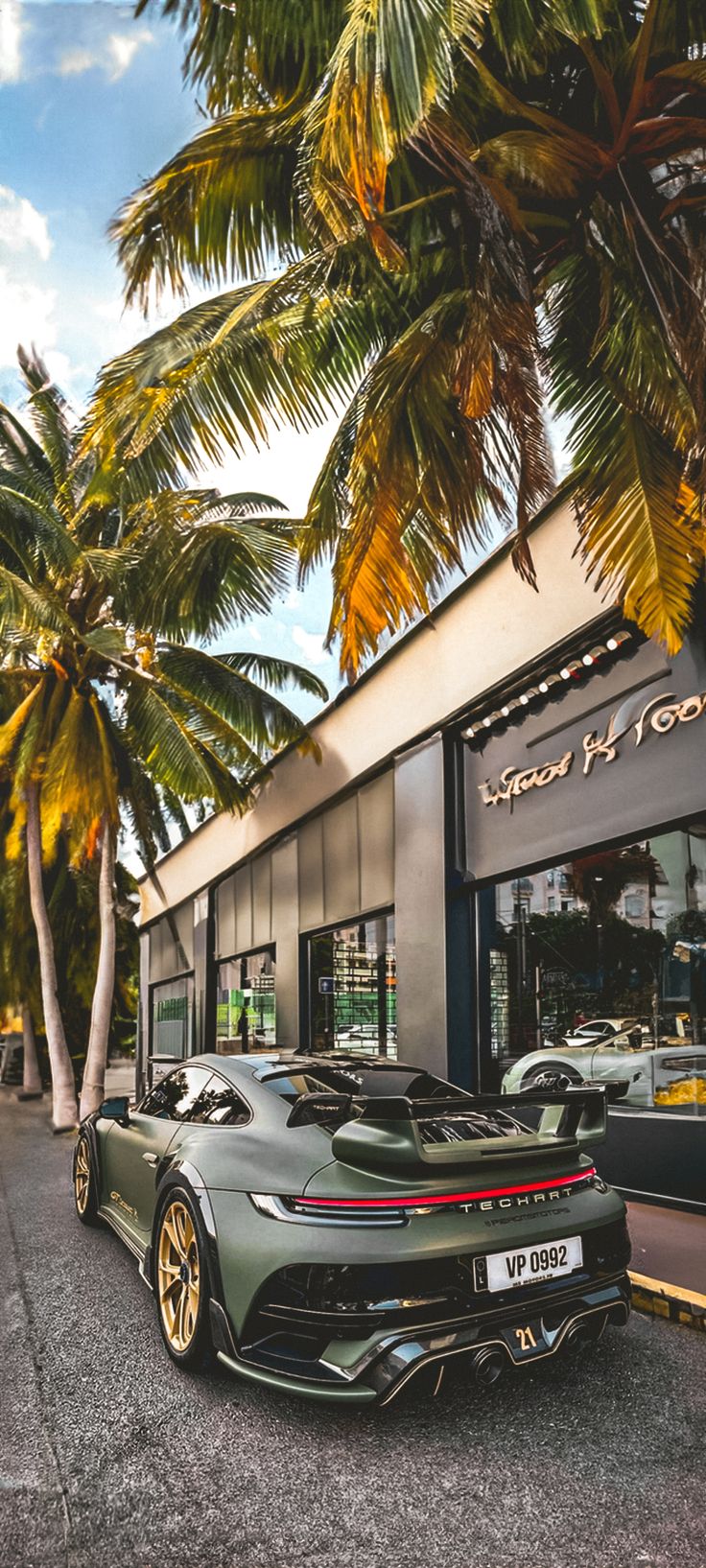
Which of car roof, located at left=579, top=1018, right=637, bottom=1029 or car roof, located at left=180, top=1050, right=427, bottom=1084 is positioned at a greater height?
car roof, located at left=180, top=1050, right=427, bottom=1084

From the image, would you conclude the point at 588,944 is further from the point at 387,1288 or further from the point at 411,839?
the point at 387,1288

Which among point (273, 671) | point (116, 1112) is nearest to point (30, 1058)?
point (273, 671)

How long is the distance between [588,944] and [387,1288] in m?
5.49

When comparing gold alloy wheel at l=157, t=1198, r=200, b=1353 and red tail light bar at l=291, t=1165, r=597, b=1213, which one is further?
gold alloy wheel at l=157, t=1198, r=200, b=1353

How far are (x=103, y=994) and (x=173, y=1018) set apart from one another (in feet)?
19.4

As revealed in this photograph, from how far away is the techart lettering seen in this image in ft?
25.4

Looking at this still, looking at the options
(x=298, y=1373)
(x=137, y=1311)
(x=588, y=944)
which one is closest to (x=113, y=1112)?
(x=137, y=1311)

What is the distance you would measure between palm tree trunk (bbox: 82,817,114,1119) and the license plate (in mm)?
12767

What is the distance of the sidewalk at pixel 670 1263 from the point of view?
450 cm

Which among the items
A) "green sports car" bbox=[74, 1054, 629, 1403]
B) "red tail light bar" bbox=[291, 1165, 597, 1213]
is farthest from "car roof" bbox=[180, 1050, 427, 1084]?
"red tail light bar" bbox=[291, 1165, 597, 1213]

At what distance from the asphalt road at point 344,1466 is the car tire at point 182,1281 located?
0.43ft

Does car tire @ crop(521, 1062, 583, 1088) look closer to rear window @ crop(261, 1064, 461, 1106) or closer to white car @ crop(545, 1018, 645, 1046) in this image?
white car @ crop(545, 1018, 645, 1046)

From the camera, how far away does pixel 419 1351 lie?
9.96 feet

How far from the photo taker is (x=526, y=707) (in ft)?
27.1
